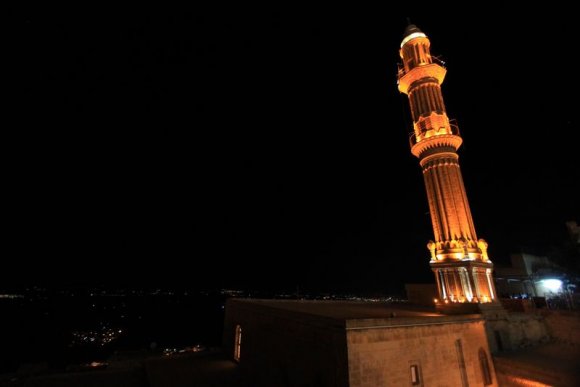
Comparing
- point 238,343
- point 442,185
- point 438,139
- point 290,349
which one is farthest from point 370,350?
point 438,139

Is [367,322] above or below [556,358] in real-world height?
above

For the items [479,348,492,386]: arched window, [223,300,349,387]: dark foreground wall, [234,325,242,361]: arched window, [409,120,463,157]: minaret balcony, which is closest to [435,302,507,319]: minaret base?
[479,348,492,386]: arched window

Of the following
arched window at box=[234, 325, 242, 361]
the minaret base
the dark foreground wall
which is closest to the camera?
the dark foreground wall

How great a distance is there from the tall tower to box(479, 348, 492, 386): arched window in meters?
2.41

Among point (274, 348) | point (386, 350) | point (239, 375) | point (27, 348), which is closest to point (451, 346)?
point (386, 350)

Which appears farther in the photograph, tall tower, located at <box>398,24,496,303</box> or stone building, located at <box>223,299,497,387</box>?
tall tower, located at <box>398,24,496,303</box>

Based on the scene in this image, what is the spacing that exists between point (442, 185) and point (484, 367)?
854 cm

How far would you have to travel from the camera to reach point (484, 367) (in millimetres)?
12836

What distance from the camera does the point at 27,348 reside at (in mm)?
44250

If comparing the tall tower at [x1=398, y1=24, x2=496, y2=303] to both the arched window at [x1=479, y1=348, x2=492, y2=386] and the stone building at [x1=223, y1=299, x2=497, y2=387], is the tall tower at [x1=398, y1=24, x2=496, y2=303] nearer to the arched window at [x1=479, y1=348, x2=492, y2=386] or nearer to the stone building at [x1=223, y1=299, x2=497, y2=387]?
the arched window at [x1=479, y1=348, x2=492, y2=386]

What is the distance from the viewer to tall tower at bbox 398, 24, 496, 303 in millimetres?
15555

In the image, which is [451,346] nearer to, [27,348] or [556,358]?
[556,358]

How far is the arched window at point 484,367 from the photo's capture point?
499 inches

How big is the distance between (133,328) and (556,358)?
70673mm
